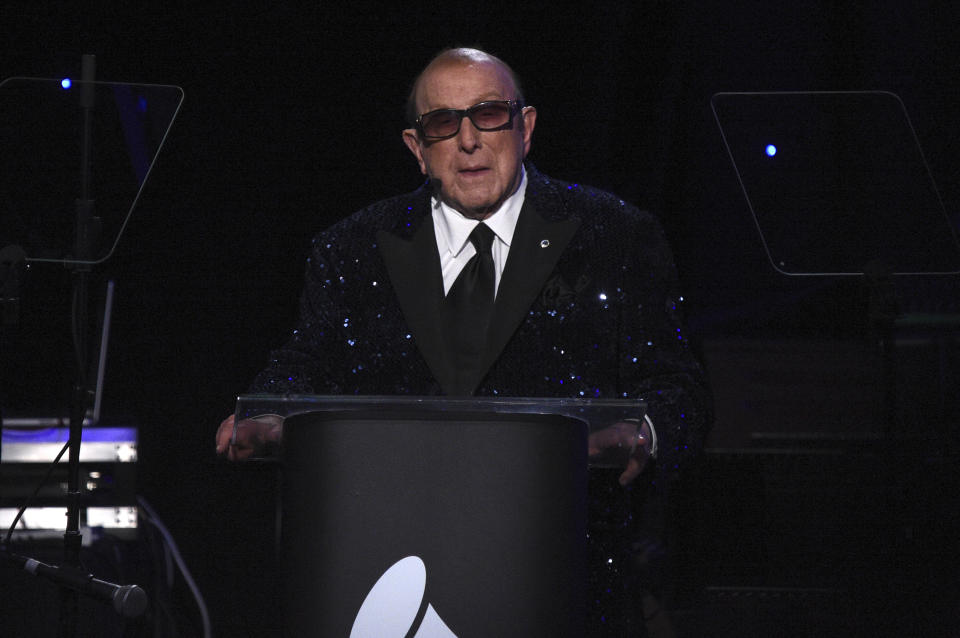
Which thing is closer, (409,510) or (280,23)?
(409,510)

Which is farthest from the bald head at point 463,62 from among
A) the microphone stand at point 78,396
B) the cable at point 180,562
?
the cable at point 180,562

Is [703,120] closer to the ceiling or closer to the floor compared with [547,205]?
closer to the ceiling

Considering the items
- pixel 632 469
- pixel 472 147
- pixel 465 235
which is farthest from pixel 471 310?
pixel 632 469

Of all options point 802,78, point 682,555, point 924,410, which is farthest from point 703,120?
point 682,555

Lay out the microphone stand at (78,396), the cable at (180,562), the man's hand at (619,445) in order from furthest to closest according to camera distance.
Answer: the cable at (180,562)
the microphone stand at (78,396)
the man's hand at (619,445)

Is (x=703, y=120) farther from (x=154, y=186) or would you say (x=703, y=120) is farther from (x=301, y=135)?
(x=154, y=186)

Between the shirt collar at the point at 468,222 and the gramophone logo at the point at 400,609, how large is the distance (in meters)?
1.05

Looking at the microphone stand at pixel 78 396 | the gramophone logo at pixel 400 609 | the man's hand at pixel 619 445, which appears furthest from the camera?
the microphone stand at pixel 78 396

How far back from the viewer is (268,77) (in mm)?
3824

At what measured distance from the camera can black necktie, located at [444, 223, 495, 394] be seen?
2.24 m

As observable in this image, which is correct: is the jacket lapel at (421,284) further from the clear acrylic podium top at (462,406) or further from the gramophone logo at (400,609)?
the gramophone logo at (400,609)

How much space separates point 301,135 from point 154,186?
0.51m

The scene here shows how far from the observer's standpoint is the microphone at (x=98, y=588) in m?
1.97

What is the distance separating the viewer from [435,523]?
1.43 metres
